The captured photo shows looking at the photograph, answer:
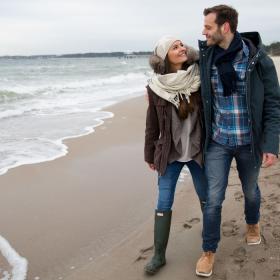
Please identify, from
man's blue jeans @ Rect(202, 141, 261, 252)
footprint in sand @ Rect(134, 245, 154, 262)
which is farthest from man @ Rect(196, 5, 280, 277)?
footprint in sand @ Rect(134, 245, 154, 262)

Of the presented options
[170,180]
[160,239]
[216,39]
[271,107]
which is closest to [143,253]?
[160,239]

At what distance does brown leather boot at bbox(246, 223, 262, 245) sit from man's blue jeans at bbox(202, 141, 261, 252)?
1.41 feet

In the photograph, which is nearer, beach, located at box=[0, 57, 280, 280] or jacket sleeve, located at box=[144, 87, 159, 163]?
jacket sleeve, located at box=[144, 87, 159, 163]

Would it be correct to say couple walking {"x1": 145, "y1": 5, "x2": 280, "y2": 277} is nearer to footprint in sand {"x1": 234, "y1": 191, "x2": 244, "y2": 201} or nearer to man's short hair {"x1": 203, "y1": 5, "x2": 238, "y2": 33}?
man's short hair {"x1": 203, "y1": 5, "x2": 238, "y2": 33}

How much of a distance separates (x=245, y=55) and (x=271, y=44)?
71305mm

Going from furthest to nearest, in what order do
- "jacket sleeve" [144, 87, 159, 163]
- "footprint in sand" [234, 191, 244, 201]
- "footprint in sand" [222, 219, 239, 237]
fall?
"footprint in sand" [234, 191, 244, 201], "footprint in sand" [222, 219, 239, 237], "jacket sleeve" [144, 87, 159, 163]

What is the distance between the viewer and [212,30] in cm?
A: 302

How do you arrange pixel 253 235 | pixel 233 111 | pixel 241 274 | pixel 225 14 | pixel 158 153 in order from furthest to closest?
pixel 253 235, pixel 158 153, pixel 241 274, pixel 233 111, pixel 225 14

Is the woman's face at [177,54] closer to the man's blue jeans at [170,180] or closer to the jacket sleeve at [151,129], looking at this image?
the jacket sleeve at [151,129]

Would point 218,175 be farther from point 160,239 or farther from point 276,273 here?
point 276,273

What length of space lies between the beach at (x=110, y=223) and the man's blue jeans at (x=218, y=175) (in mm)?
299

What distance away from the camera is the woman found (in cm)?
321

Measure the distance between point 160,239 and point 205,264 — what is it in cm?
37

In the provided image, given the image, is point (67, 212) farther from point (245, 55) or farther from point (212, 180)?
point (245, 55)
